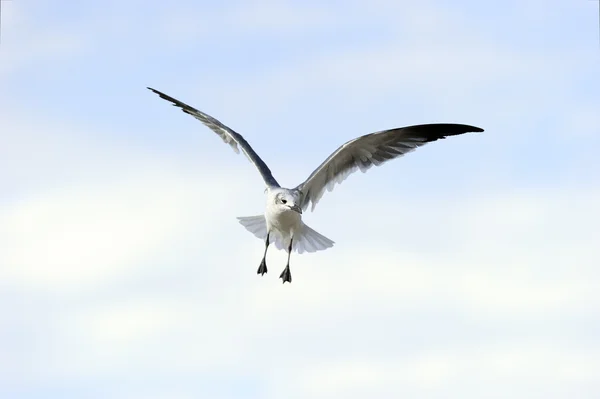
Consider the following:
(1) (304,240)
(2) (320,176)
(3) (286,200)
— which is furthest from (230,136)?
(3) (286,200)

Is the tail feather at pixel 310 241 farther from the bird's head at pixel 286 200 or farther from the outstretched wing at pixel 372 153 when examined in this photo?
the bird's head at pixel 286 200

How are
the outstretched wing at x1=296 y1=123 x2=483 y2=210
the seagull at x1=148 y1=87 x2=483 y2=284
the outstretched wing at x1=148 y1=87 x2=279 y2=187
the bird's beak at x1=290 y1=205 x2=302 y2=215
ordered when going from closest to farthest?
1. the bird's beak at x1=290 y1=205 x2=302 y2=215
2. the seagull at x1=148 y1=87 x2=483 y2=284
3. the outstretched wing at x1=296 y1=123 x2=483 y2=210
4. the outstretched wing at x1=148 y1=87 x2=279 y2=187

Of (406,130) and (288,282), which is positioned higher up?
(406,130)

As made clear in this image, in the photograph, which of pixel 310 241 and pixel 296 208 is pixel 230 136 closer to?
pixel 310 241

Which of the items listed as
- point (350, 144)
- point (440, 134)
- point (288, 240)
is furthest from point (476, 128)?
point (288, 240)

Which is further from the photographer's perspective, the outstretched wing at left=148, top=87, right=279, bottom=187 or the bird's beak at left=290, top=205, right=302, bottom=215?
the outstretched wing at left=148, top=87, right=279, bottom=187

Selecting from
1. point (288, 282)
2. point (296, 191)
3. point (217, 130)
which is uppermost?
point (217, 130)

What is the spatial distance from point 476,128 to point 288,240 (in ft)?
7.83

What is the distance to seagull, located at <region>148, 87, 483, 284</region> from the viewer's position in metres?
12.5

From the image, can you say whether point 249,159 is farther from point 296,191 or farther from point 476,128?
point 476,128

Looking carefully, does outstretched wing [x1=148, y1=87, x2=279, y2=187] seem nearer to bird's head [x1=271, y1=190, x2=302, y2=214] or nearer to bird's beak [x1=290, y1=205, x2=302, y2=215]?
bird's head [x1=271, y1=190, x2=302, y2=214]

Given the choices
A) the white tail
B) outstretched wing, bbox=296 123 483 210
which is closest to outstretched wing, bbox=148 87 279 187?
outstretched wing, bbox=296 123 483 210

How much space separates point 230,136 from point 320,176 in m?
1.45

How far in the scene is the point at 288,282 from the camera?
1270cm
